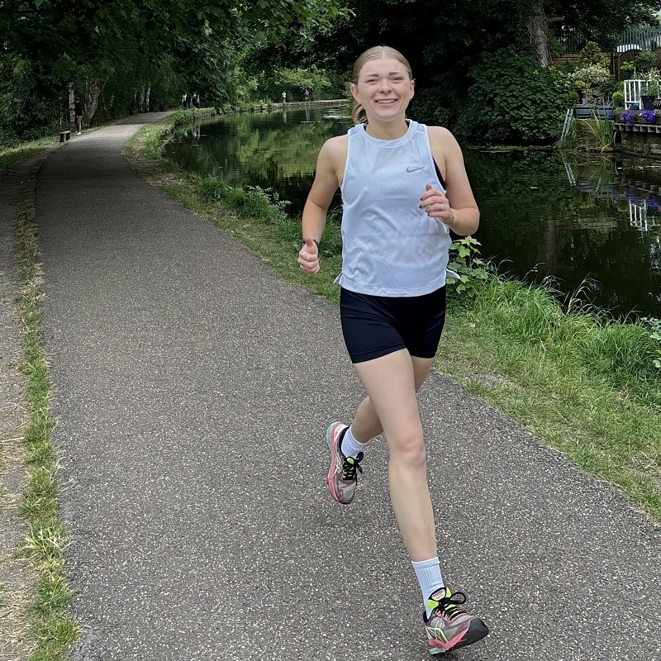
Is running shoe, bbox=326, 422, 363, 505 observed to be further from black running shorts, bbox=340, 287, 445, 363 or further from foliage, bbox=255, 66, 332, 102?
foliage, bbox=255, 66, 332, 102

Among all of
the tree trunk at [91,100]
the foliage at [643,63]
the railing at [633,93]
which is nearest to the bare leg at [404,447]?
the railing at [633,93]

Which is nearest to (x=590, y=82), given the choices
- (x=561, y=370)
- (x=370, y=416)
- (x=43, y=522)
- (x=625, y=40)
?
(x=625, y=40)

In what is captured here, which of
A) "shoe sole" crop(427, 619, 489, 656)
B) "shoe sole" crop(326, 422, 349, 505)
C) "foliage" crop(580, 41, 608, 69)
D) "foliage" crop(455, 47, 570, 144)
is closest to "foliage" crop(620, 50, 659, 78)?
"foliage" crop(580, 41, 608, 69)

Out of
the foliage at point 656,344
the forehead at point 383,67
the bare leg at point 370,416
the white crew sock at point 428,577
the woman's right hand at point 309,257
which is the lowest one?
the foliage at point 656,344

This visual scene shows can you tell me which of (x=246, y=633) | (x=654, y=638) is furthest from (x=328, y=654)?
(x=654, y=638)

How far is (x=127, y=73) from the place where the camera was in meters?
43.5

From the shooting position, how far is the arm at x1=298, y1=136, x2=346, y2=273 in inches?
117

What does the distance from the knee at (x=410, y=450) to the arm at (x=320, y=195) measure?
727 millimetres

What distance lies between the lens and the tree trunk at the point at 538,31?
30328 millimetres

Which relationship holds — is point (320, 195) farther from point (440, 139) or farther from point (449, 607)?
point (449, 607)

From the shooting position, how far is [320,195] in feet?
10.3

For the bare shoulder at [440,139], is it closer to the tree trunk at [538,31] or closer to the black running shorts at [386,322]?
the black running shorts at [386,322]

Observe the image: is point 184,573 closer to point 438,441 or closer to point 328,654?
point 328,654

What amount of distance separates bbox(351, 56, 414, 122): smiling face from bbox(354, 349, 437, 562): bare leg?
2.85ft
